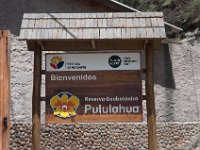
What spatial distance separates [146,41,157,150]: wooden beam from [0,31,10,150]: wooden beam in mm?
2076

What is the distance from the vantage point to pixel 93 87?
22.6 ft

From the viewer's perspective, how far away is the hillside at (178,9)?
17.1 m

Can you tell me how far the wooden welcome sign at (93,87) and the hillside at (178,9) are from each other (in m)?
9.94

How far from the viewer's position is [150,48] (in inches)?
274

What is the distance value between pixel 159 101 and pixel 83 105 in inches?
222

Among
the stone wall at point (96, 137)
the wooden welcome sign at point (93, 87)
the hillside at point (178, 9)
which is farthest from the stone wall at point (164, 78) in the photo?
the wooden welcome sign at point (93, 87)

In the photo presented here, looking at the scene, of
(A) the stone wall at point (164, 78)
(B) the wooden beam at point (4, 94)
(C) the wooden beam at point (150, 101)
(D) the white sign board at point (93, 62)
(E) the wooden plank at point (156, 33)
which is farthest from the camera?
(A) the stone wall at point (164, 78)

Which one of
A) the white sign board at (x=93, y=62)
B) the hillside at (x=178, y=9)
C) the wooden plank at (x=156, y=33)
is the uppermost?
the hillside at (x=178, y=9)

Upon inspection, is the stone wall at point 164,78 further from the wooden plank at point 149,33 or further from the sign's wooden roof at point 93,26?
the wooden plank at point 149,33

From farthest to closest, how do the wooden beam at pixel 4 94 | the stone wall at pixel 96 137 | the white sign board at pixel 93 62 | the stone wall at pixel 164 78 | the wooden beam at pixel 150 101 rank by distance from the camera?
the stone wall at pixel 164 78, the stone wall at pixel 96 137, the white sign board at pixel 93 62, the wooden beam at pixel 150 101, the wooden beam at pixel 4 94

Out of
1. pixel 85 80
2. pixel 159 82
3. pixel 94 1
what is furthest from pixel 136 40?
pixel 94 1

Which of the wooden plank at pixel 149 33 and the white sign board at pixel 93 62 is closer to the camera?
the wooden plank at pixel 149 33

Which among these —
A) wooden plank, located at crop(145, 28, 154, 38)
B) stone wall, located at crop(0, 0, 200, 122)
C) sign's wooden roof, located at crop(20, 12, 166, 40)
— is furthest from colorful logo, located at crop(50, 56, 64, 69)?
stone wall, located at crop(0, 0, 200, 122)

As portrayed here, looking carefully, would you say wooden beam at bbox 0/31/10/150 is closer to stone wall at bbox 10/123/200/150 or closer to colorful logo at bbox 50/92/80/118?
colorful logo at bbox 50/92/80/118
